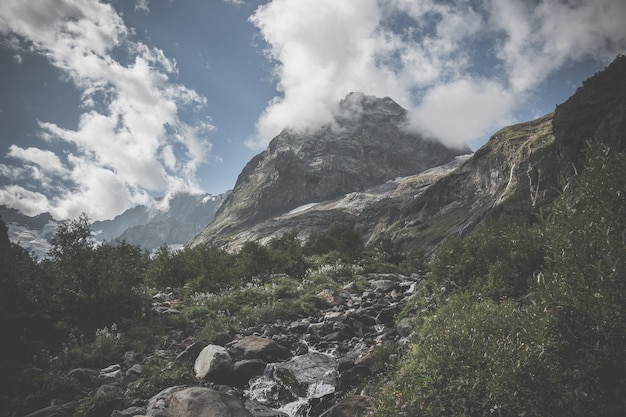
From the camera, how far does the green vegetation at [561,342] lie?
5.11 metres

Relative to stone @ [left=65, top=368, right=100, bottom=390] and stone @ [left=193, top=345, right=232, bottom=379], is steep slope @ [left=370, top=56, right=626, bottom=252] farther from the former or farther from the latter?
stone @ [left=65, top=368, right=100, bottom=390]

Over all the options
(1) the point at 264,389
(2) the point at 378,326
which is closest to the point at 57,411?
(1) the point at 264,389

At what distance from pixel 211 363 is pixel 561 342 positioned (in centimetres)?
1034

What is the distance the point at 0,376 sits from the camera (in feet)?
31.3

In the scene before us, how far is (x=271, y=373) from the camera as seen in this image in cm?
1209

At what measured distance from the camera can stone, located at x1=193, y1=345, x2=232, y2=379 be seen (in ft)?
36.8

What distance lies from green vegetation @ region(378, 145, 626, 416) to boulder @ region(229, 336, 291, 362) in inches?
266

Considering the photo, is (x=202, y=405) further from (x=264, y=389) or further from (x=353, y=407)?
(x=353, y=407)

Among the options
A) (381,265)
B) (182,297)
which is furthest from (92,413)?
(381,265)

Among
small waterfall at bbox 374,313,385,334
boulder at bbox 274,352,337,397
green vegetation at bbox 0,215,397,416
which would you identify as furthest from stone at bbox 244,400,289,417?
small waterfall at bbox 374,313,385,334

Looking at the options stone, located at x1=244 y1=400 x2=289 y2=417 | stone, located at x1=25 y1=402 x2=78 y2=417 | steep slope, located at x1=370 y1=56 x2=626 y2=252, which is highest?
steep slope, located at x1=370 y1=56 x2=626 y2=252

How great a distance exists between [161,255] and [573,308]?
107 ft

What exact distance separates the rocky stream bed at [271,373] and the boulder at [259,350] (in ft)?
0.13

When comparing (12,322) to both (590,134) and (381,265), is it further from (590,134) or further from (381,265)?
(590,134)
